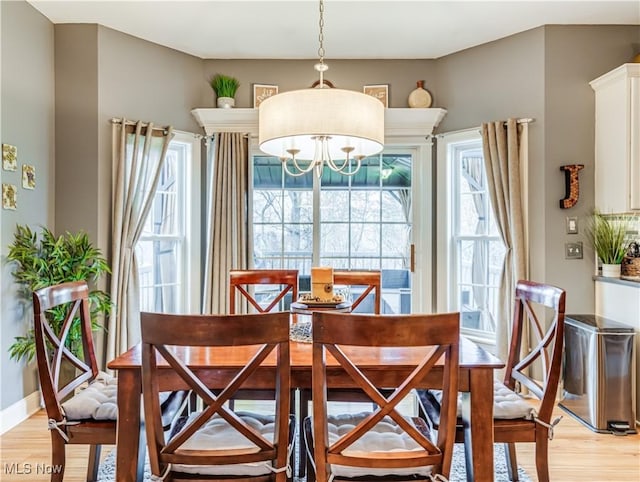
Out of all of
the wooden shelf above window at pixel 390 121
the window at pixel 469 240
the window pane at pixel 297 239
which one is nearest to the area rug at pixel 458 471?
the window at pixel 469 240

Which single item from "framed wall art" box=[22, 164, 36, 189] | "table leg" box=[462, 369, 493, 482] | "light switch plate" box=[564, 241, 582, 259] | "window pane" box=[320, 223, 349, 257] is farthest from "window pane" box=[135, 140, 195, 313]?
"light switch plate" box=[564, 241, 582, 259]

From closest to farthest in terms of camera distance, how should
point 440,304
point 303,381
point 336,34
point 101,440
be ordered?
point 303,381
point 101,440
point 336,34
point 440,304

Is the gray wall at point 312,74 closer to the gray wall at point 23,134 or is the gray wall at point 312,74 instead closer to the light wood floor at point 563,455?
the gray wall at point 23,134

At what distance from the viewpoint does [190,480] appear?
145 cm

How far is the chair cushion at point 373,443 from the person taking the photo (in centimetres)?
144

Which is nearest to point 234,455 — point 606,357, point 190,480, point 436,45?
point 190,480

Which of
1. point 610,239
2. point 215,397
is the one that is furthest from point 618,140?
point 215,397

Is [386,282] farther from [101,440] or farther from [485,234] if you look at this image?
[101,440]

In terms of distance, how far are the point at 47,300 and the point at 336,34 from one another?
286cm

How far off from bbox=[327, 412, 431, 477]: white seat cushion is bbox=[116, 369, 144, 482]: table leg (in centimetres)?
70

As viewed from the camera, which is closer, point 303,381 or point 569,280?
point 303,381

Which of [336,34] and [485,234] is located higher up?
[336,34]

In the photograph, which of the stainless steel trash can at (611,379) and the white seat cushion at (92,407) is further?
the stainless steel trash can at (611,379)

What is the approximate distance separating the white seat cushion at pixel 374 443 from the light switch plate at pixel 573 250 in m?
2.31
